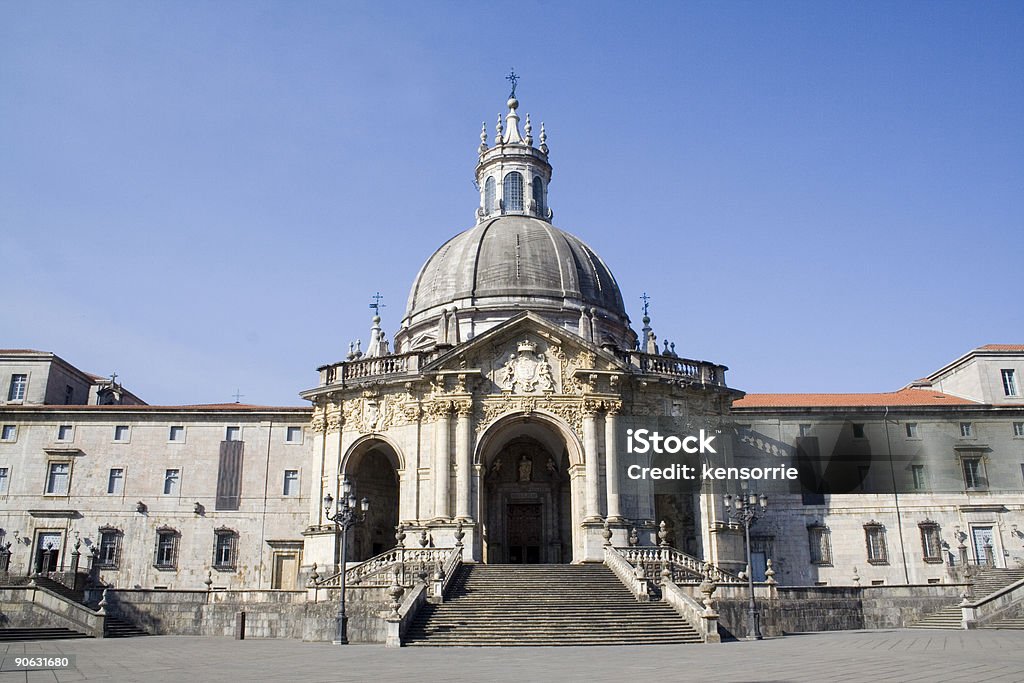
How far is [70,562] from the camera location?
44.4 meters

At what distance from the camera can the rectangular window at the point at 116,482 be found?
1823 inches

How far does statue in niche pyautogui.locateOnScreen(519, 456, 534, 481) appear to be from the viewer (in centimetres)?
4416

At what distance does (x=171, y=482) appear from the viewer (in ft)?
153

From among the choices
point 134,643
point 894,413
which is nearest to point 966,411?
point 894,413

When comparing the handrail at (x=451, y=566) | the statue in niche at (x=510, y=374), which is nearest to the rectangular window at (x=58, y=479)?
the handrail at (x=451, y=566)

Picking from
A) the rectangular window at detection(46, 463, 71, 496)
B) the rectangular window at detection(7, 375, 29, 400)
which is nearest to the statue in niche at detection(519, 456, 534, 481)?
the rectangular window at detection(46, 463, 71, 496)

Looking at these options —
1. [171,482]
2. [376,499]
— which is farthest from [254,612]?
[171,482]

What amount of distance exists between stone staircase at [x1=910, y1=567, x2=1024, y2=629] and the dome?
71.1 ft

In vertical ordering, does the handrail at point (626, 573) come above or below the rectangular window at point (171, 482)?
below

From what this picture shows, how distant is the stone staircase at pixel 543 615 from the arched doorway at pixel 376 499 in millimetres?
11891

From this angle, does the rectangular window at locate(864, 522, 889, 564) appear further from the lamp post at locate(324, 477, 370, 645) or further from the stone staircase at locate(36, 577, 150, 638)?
the stone staircase at locate(36, 577, 150, 638)

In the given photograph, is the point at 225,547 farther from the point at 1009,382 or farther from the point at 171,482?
the point at 1009,382

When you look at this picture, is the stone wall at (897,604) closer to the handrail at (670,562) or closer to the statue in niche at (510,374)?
the handrail at (670,562)

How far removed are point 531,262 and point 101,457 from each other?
25.8 metres
